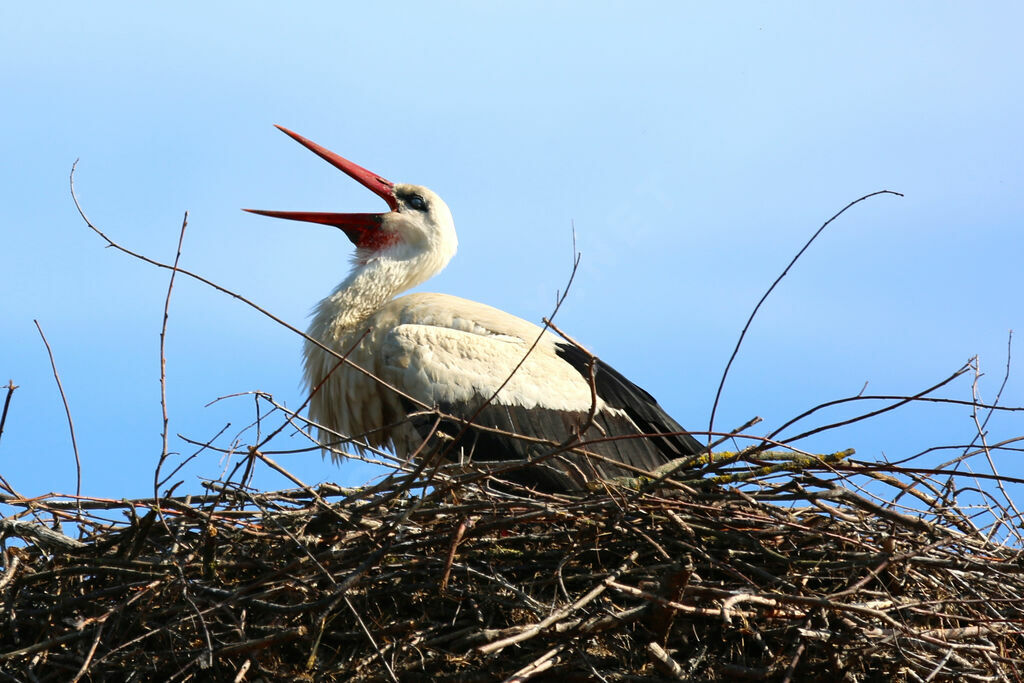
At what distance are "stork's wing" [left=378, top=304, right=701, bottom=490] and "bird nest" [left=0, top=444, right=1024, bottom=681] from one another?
1137mm

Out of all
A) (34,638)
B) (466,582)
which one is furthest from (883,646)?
(34,638)

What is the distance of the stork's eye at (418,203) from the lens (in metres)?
5.00

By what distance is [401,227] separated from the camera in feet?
16.1

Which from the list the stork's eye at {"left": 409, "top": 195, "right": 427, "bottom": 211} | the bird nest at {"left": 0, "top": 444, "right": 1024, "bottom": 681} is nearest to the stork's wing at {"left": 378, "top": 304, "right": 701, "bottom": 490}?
the stork's eye at {"left": 409, "top": 195, "right": 427, "bottom": 211}

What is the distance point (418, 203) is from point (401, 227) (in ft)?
0.54

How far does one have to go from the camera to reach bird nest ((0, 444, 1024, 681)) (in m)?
2.53

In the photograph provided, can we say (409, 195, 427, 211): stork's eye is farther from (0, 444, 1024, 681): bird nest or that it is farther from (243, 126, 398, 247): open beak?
(0, 444, 1024, 681): bird nest

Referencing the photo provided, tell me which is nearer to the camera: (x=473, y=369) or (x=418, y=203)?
(x=473, y=369)

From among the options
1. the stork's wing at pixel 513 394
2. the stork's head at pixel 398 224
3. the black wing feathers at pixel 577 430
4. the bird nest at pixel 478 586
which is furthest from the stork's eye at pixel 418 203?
the bird nest at pixel 478 586

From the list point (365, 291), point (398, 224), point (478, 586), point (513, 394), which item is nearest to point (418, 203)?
point (398, 224)

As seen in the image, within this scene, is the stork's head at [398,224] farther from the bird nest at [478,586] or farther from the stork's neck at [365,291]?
the bird nest at [478,586]

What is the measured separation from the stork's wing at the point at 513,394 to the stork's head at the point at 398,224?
2.26 ft

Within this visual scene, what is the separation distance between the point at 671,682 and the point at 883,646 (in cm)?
49

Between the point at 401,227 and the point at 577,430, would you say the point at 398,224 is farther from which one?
the point at 577,430
